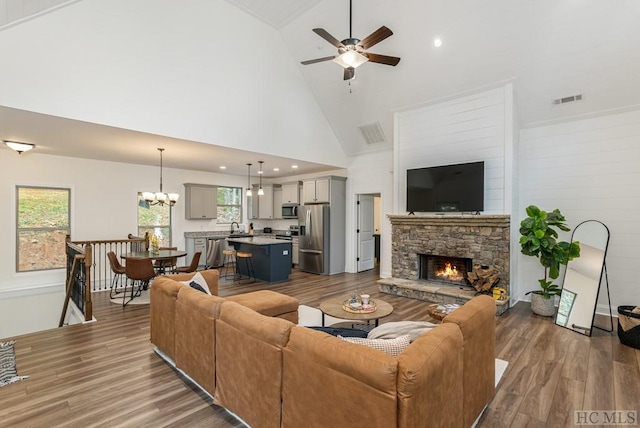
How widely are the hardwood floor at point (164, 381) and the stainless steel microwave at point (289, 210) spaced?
5.31 meters

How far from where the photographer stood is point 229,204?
379 inches

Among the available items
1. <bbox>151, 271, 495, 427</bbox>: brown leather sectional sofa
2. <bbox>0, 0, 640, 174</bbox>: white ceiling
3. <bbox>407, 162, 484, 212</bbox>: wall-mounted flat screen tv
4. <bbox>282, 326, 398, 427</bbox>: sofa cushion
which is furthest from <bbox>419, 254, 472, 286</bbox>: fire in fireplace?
<bbox>282, 326, 398, 427</bbox>: sofa cushion

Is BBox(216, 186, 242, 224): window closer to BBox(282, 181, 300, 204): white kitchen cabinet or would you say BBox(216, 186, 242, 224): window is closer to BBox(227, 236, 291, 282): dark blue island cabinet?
BBox(282, 181, 300, 204): white kitchen cabinet

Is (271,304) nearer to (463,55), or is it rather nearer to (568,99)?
(463,55)

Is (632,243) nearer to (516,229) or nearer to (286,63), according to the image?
(516,229)

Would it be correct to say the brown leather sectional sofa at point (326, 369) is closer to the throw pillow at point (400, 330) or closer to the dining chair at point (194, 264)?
the throw pillow at point (400, 330)

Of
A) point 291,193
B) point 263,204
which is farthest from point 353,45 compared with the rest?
point 263,204

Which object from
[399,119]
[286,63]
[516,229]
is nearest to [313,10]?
[286,63]

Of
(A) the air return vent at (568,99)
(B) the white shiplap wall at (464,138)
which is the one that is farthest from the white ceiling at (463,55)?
(B) the white shiplap wall at (464,138)

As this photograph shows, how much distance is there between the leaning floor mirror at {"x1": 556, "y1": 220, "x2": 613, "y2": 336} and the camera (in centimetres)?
419

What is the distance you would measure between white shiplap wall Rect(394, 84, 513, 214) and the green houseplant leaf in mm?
428

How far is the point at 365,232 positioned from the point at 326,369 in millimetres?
7015

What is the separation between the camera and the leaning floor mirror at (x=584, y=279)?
419 cm

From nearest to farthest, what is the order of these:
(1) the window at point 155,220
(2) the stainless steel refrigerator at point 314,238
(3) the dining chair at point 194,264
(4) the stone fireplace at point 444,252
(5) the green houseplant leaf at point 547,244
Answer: (5) the green houseplant leaf at point 547,244 → (4) the stone fireplace at point 444,252 → (3) the dining chair at point 194,264 → (1) the window at point 155,220 → (2) the stainless steel refrigerator at point 314,238
